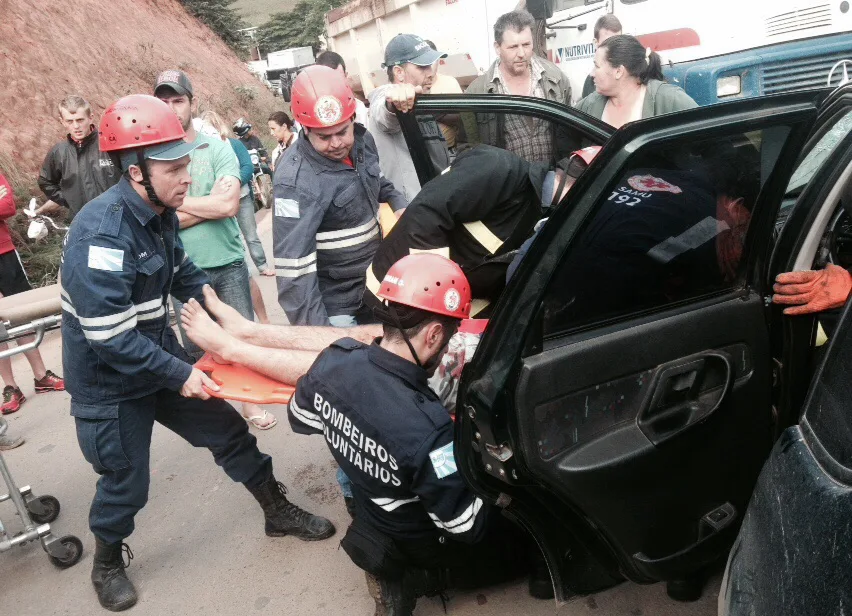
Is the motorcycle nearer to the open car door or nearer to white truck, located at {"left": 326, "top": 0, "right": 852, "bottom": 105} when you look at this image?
white truck, located at {"left": 326, "top": 0, "right": 852, "bottom": 105}

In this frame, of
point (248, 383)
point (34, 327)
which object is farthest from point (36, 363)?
point (248, 383)

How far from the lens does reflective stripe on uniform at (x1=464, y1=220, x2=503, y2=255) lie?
110 inches

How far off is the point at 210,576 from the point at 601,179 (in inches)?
97.1

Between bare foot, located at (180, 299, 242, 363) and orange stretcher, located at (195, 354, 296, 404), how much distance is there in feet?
0.17

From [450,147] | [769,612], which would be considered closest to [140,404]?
[450,147]

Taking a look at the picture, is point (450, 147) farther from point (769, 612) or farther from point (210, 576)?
point (769, 612)

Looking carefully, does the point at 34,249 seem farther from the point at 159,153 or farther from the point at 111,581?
the point at 159,153

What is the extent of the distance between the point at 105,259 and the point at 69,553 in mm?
1584

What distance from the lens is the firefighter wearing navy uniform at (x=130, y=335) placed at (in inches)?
100

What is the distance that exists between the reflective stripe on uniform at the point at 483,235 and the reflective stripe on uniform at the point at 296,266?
70cm

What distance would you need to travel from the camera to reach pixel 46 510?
3641 millimetres

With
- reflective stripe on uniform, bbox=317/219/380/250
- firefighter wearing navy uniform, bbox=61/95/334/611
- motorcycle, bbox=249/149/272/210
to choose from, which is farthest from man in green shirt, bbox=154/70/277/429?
motorcycle, bbox=249/149/272/210

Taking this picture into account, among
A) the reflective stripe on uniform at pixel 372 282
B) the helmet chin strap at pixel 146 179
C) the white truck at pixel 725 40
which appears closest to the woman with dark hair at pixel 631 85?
the white truck at pixel 725 40

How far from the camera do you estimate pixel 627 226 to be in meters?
1.87
